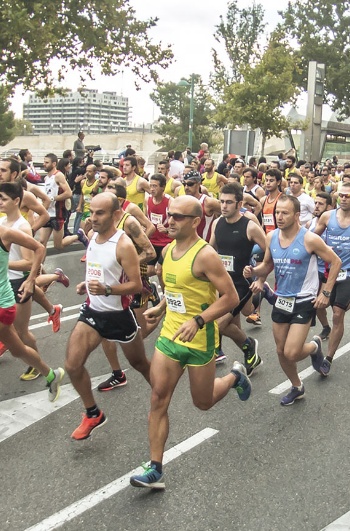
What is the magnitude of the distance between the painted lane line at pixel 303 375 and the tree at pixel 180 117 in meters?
57.2

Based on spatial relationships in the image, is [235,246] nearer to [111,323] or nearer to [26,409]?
[111,323]

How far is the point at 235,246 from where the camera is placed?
5988 mm

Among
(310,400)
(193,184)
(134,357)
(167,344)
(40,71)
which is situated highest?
(40,71)

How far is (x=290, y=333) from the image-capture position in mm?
5262

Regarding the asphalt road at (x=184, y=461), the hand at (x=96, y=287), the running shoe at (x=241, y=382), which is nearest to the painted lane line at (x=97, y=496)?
the asphalt road at (x=184, y=461)

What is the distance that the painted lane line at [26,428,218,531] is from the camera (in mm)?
3514

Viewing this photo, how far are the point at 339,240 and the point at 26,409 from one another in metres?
3.50

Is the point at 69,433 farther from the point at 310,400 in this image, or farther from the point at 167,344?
the point at 310,400

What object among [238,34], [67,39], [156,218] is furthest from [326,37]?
[156,218]

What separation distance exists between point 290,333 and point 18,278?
2.50m

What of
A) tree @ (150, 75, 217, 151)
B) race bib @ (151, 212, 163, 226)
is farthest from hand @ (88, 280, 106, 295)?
tree @ (150, 75, 217, 151)

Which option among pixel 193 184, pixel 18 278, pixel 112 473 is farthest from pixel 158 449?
pixel 193 184

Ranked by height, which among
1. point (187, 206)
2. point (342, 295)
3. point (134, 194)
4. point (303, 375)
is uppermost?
point (187, 206)

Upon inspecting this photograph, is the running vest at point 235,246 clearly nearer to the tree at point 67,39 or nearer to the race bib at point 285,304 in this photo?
the race bib at point 285,304
